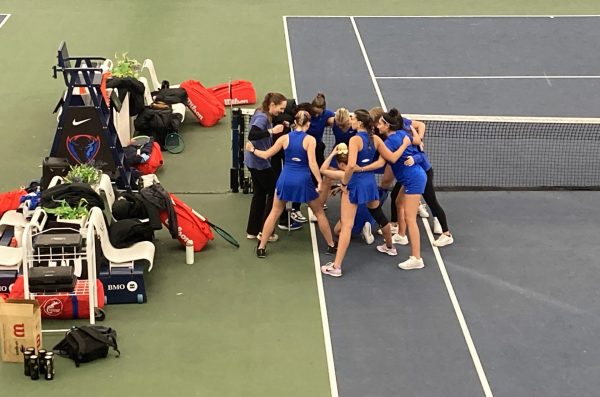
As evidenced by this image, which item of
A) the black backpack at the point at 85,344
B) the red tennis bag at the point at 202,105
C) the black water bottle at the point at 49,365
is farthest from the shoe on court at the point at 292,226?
the black water bottle at the point at 49,365

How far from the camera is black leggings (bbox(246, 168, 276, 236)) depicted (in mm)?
12523

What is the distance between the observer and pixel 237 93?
16.8 meters

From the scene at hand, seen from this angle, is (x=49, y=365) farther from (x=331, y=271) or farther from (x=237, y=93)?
(x=237, y=93)

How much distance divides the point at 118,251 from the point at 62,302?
35.9 inches

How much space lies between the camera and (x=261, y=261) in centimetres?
1226

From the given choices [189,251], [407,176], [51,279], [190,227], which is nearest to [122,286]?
[51,279]

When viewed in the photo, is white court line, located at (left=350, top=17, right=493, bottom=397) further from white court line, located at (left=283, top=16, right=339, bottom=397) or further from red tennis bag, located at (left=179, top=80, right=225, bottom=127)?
red tennis bag, located at (left=179, top=80, right=225, bottom=127)

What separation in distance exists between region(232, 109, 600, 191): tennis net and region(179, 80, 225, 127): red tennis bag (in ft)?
4.04

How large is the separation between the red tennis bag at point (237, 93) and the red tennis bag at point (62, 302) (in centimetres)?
645

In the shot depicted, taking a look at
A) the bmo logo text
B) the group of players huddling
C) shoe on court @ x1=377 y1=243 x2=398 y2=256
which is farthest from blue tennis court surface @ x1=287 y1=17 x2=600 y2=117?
the bmo logo text

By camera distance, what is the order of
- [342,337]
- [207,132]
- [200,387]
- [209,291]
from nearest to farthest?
[200,387] → [342,337] → [209,291] → [207,132]

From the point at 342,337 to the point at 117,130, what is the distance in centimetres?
516

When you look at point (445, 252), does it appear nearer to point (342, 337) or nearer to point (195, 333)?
point (342, 337)

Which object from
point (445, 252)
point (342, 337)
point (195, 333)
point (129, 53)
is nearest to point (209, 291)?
point (195, 333)
